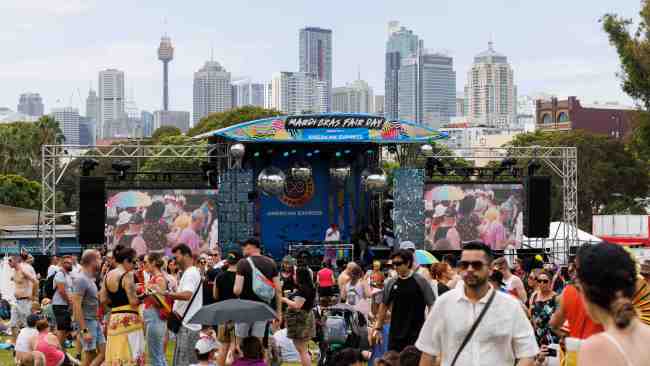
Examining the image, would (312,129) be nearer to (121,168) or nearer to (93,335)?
(121,168)

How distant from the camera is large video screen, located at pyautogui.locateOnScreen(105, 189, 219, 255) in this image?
27625 mm

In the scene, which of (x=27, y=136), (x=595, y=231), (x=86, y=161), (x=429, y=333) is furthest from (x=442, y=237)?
(x=27, y=136)

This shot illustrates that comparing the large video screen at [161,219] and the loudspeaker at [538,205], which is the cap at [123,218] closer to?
the large video screen at [161,219]

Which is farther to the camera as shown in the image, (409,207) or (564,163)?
(564,163)

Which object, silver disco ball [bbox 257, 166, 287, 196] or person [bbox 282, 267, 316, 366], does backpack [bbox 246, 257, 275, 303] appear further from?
silver disco ball [bbox 257, 166, 287, 196]

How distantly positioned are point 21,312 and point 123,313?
6.25 meters

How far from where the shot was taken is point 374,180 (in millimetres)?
28297

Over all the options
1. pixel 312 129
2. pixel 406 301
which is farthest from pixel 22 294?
pixel 312 129

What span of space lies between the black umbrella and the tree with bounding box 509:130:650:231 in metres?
56.1

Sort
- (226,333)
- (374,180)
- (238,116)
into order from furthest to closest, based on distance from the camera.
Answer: (238,116) < (374,180) < (226,333)

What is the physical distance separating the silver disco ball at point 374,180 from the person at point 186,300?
647 inches

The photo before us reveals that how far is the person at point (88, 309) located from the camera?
37.7 feet

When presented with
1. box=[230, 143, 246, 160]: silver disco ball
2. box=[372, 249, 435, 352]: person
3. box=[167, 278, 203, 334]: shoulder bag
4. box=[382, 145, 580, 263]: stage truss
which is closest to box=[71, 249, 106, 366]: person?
box=[167, 278, 203, 334]: shoulder bag

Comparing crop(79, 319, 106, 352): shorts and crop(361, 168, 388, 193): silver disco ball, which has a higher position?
crop(361, 168, 388, 193): silver disco ball
